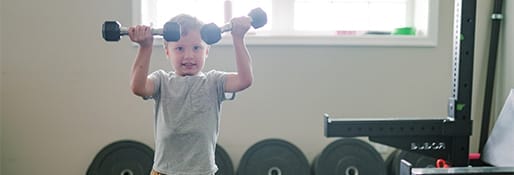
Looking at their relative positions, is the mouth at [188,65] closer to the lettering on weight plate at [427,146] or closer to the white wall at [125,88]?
the lettering on weight plate at [427,146]

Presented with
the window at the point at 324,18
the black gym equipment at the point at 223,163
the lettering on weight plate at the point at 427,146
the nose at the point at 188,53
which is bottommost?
the black gym equipment at the point at 223,163

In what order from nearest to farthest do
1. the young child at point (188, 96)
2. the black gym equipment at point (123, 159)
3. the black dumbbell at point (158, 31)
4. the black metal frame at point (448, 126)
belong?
the black dumbbell at point (158, 31)
the young child at point (188, 96)
the black metal frame at point (448, 126)
the black gym equipment at point (123, 159)

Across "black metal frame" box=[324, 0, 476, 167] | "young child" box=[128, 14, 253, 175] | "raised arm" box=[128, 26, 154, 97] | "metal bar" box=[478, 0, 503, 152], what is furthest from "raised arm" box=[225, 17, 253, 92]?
"metal bar" box=[478, 0, 503, 152]

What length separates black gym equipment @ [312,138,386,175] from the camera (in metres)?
2.49

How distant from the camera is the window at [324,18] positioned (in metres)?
2.59

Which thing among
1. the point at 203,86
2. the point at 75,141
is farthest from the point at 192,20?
the point at 75,141

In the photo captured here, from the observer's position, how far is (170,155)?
4.89ft

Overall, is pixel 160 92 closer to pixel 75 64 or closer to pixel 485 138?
pixel 75 64

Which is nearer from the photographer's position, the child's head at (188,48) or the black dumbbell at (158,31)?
the black dumbbell at (158,31)

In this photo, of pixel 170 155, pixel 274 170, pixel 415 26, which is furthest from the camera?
pixel 415 26

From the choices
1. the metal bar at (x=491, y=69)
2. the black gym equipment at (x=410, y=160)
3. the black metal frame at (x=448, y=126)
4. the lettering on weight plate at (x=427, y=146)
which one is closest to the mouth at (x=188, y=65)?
the black metal frame at (x=448, y=126)

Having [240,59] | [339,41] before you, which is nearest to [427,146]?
Result: [240,59]

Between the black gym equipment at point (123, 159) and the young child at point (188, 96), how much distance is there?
3.22 feet

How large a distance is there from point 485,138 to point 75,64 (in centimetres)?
219
